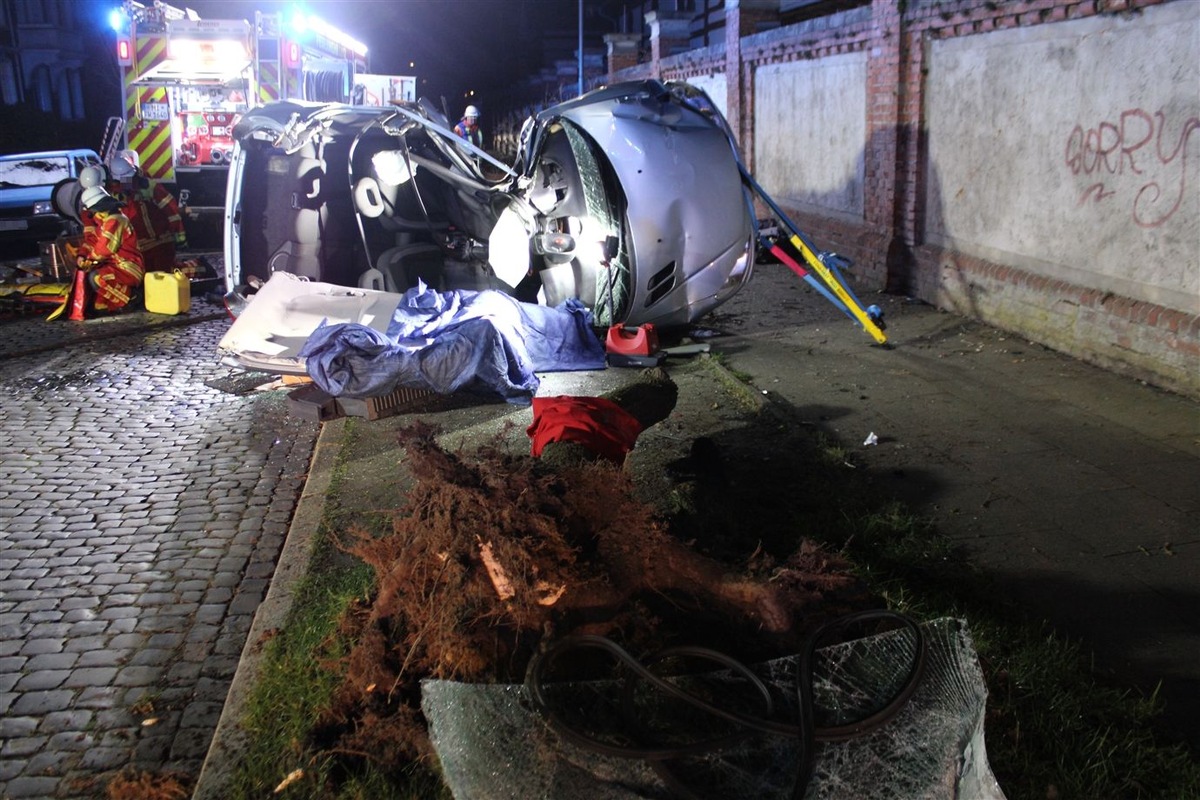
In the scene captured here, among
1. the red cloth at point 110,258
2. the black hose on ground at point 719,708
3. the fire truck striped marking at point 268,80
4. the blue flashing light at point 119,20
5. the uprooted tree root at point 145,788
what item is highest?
the blue flashing light at point 119,20

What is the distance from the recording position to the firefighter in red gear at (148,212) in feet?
36.5

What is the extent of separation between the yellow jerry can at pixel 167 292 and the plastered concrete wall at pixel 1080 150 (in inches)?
311

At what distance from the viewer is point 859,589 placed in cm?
336

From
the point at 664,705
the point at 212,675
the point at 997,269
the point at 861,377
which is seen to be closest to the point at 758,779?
the point at 664,705

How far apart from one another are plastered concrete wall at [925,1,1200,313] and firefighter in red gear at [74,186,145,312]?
8.44 m

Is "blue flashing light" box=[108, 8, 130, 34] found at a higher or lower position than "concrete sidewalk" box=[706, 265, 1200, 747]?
higher

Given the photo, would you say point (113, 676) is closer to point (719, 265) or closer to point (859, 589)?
point (859, 589)

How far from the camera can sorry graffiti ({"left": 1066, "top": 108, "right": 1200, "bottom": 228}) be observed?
670cm

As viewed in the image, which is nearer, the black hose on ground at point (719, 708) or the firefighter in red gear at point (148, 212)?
the black hose on ground at point (719, 708)

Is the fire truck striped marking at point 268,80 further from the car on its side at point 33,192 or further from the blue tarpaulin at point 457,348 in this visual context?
the blue tarpaulin at point 457,348

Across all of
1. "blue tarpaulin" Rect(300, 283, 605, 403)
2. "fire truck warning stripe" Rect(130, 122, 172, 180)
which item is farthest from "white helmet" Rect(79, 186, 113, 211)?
"fire truck warning stripe" Rect(130, 122, 172, 180)

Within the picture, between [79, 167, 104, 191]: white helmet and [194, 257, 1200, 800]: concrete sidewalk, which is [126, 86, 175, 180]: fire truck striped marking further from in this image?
[194, 257, 1200, 800]: concrete sidewalk

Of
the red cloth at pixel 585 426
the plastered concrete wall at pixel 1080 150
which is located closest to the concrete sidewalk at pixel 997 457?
the red cloth at pixel 585 426

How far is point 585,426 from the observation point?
13.7 feet
